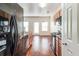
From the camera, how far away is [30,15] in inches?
48.4

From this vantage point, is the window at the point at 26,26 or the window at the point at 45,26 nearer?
the window at the point at 26,26

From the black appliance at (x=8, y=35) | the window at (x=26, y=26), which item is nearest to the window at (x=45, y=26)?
the window at (x=26, y=26)

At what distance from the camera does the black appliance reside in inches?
43.1

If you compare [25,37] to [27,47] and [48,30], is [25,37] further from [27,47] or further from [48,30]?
[48,30]

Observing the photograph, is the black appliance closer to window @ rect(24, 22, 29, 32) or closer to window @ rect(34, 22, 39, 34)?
window @ rect(24, 22, 29, 32)

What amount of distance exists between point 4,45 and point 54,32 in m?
0.70

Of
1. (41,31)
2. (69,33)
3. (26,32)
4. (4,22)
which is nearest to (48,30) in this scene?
(41,31)

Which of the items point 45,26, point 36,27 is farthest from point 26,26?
point 45,26

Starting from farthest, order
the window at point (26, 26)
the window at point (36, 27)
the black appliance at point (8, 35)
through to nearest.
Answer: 1. the window at point (36, 27)
2. the window at point (26, 26)
3. the black appliance at point (8, 35)

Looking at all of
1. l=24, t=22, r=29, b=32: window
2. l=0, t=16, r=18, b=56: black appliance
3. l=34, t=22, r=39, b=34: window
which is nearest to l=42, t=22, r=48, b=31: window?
l=34, t=22, r=39, b=34: window

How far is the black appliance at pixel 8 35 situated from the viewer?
1094 millimetres

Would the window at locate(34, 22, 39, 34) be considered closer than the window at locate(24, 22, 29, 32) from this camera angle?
No

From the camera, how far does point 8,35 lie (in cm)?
115

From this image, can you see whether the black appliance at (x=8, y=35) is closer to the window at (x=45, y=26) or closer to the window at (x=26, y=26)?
the window at (x=26, y=26)
